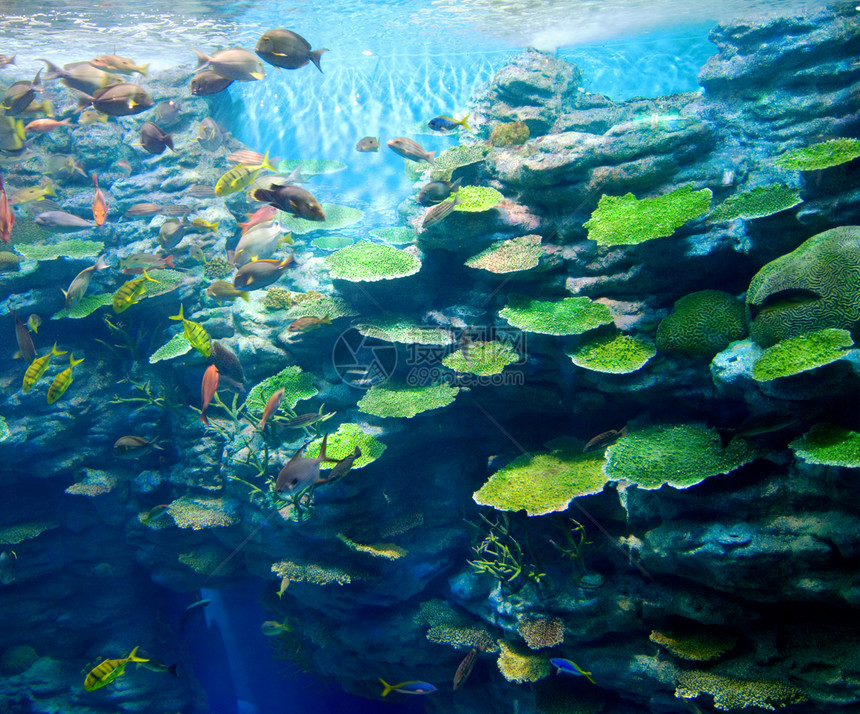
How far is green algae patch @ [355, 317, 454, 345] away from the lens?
15.1 ft

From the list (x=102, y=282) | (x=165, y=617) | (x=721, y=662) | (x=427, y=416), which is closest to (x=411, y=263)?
(x=427, y=416)

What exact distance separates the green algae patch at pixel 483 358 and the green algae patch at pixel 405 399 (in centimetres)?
34

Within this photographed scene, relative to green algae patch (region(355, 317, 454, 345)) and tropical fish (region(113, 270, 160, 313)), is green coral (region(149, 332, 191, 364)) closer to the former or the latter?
tropical fish (region(113, 270, 160, 313))

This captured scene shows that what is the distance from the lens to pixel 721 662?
322 centimetres

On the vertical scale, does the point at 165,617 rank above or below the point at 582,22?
below

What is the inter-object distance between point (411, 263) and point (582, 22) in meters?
18.4

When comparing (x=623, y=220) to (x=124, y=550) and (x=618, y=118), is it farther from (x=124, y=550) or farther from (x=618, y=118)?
(x=124, y=550)

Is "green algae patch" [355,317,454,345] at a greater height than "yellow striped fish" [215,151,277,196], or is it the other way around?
"yellow striped fish" [215,151,277,196]

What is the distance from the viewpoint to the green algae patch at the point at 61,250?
6.86m

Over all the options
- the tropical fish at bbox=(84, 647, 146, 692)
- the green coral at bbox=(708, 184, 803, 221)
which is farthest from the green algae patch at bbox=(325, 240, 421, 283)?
the tropical fish at bbox=(84, 647, 146, 692)

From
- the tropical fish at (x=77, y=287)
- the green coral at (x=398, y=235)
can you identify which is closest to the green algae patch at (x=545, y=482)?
the green coral at (x=398, y=235)

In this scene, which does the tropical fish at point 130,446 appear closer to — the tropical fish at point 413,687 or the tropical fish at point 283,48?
the tropical fish at point 413,687

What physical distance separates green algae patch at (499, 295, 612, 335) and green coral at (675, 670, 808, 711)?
2.83 metres

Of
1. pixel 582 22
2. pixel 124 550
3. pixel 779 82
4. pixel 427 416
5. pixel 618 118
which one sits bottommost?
pixel 124 550
